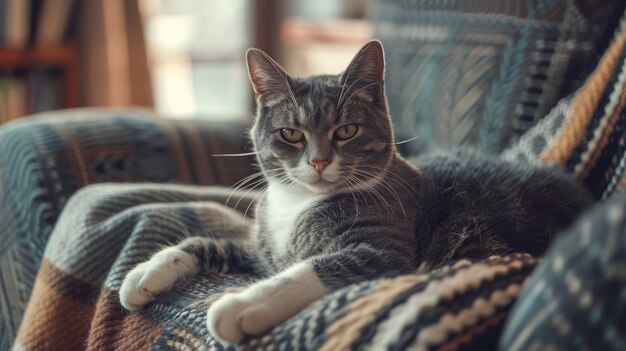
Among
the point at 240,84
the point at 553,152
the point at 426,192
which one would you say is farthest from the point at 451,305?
the point at 240,84

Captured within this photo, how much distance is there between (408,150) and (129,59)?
130 centimetres

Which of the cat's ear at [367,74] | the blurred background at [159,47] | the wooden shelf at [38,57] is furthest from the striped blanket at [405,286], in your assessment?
the wooden shelf at [38,57]

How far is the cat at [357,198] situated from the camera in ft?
3.17

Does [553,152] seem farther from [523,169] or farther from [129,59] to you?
[129,59]

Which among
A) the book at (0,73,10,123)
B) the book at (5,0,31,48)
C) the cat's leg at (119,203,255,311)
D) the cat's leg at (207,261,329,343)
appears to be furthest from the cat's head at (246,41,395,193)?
the book at (0,73,10,123)

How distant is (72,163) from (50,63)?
1120 mm

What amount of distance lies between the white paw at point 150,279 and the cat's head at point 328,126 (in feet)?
0.78

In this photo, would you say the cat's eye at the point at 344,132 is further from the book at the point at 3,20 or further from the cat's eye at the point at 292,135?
the book at the point at 3,20

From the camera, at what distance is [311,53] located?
8.52 ft

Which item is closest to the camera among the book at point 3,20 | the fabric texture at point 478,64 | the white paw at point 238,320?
the white paw at point 238,320

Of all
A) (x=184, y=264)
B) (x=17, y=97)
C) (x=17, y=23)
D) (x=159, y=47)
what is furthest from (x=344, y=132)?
(x=159, y=47)

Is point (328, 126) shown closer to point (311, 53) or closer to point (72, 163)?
point (72, 163)

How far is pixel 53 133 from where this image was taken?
1.31 meters

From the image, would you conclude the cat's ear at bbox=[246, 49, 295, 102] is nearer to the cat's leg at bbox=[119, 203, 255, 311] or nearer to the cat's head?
the cat's head
